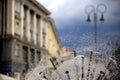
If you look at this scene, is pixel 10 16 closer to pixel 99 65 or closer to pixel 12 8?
pixel 12 8

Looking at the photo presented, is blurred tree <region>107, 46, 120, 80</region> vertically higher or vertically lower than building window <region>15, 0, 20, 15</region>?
lower

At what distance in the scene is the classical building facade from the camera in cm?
4034

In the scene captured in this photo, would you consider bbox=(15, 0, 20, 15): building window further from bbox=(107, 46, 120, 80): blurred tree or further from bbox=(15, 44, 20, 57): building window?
bbox=(107, 46, 120, 80): blurred tree

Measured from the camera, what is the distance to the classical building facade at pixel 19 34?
40344 millimetres

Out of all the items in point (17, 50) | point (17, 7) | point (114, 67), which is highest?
point (17, 7)

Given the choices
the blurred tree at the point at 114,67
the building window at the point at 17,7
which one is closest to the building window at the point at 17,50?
the building window at the point at 17,7

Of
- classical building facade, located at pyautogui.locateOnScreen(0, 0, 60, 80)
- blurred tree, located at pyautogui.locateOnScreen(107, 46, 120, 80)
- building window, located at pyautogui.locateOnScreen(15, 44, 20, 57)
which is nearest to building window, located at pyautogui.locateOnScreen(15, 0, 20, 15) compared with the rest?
classical building facade, located at pyautogui.locateOnScreen(0, 0, 60, 80)

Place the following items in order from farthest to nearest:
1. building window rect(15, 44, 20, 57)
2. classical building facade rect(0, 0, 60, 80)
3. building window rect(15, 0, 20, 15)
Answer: building window rect(15, 0, 20, 15), building window rect(15, 44, 20, 57), classical building facade rect(0, 0, 60, 80)

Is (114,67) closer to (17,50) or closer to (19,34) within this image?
(17,50)

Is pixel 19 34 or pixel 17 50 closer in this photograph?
pixel 17 50

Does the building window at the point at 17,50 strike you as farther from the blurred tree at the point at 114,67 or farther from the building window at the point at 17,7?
the blurred tree at the point at 114,67

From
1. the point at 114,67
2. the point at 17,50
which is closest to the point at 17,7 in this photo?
the point at 17,50

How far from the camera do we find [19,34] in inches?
1672

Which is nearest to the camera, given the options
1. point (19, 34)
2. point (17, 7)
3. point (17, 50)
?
point (17, 50)
